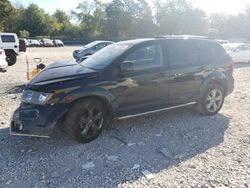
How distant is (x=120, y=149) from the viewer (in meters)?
4.84

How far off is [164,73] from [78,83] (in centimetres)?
172

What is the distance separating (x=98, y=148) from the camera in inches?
191

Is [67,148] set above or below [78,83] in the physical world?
below

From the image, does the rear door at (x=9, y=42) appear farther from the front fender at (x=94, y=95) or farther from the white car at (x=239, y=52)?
the front fender at (x=94, y=95)

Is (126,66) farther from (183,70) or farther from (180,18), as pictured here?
(180,18)

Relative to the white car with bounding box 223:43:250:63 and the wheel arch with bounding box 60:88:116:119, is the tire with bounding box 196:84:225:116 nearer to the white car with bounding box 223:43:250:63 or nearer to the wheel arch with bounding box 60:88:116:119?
the wheel arch with bounding box 60:88:116:119

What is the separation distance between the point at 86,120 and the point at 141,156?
1059 mm

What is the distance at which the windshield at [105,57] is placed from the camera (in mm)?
5301

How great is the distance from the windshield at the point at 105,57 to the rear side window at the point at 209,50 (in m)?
1.73

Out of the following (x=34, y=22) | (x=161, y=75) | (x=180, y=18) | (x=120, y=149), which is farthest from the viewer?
(x=34, y=22)

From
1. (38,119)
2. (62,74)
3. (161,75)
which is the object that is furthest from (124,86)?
(38,119)

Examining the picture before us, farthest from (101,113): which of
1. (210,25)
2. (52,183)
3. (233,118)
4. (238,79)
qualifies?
(210,25)

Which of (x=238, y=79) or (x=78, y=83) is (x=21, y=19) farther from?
(x=78, y=83)

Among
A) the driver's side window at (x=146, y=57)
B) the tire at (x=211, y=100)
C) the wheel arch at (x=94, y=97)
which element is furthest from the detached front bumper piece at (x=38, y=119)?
the tire at (x=211, y=100)
